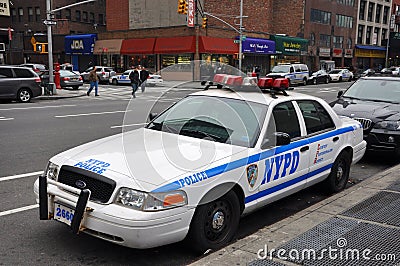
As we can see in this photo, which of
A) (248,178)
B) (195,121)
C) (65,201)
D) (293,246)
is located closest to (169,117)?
(195,121)

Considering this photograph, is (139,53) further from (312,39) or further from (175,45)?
(312,39)

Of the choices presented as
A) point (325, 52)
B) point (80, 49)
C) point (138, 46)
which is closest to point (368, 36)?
point (325, 52)

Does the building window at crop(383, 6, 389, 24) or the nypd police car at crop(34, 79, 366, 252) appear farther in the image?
the building window at crop(383, 6, 389, 24)

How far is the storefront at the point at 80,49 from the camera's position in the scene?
1869 inches

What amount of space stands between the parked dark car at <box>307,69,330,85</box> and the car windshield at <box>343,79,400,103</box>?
30.9m

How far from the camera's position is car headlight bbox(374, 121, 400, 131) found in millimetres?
8011

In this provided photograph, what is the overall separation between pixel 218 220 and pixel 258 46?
4288cm

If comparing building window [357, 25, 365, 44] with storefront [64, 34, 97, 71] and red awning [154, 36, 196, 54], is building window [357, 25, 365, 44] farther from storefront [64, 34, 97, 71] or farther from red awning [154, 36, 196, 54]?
storefront [64, 34, 97, 71]

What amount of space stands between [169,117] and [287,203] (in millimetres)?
2129

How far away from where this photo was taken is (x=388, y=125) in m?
8.05

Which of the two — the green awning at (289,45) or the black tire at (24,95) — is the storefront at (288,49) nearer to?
the green awning at (289,45)

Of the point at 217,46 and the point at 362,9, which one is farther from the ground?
the point at 362,9

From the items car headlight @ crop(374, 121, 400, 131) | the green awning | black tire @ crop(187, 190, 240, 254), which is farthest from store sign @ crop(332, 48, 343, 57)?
black tire @ crop(187, 190, 240, 254)

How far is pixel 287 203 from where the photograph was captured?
587cm
